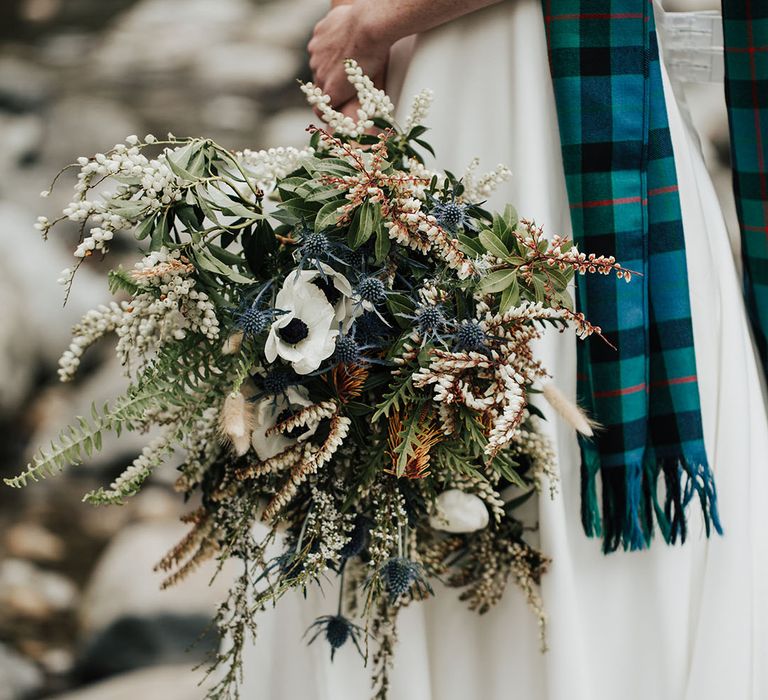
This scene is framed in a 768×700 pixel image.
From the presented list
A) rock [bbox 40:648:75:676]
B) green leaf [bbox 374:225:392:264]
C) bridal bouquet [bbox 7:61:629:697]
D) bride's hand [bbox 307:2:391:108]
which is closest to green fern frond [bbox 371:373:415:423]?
bridal bouquet [bbox 7:61:629:697]

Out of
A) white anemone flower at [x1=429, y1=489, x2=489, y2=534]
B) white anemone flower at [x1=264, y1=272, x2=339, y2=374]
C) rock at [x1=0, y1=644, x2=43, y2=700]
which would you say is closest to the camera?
white anemone flower at [x1=264, y1=272, x2=339, y2=374]

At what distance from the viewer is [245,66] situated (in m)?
1.84

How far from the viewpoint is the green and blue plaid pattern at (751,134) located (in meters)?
0.76

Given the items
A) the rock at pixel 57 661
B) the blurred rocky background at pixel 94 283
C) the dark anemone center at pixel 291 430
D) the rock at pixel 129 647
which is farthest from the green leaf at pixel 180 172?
the rock at pixel 57 661

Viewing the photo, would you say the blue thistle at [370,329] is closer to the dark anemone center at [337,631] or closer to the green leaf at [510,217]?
the green leaf at [510,217]

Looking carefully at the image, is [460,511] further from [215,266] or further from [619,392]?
[215,266]

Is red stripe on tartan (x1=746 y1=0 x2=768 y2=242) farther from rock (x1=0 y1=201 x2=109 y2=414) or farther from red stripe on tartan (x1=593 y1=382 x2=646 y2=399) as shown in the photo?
rock (x1=0 y1=201 x2=109 y2=414)

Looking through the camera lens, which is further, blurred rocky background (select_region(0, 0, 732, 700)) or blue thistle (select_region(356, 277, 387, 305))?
blurred rocky background (select_region(0, 0, 732, 700))

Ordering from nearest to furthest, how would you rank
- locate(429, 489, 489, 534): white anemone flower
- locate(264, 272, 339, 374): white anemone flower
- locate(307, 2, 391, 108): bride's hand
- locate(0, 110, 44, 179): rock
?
locate(264, 272, 339, 374): white anemone flower, locate(429, 489, 489, 534): white anemone flower, locate(307, 2, 391, 108): bride's hand, locate(0, 110, 44, 179): rock

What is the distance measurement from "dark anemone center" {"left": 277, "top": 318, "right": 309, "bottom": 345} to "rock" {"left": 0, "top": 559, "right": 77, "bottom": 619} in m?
1.47

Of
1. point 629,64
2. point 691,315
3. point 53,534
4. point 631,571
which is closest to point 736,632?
point 631,571

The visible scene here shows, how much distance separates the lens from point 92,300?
1.82 metres

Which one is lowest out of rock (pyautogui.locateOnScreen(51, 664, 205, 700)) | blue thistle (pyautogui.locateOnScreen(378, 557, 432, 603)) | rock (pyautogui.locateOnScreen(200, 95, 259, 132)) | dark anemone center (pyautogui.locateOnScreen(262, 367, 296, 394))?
rock (pyautogui.locateOnScreen(51, 664, 205, 700))

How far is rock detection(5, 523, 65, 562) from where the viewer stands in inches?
68.6
